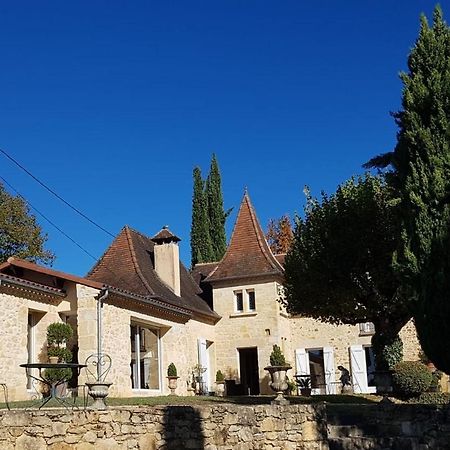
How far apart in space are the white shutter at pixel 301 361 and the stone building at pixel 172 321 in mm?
43

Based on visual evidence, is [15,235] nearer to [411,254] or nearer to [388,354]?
[388,354]

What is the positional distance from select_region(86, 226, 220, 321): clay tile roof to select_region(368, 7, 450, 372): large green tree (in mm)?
10445

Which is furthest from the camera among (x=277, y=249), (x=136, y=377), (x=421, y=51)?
(x=277, y=249)

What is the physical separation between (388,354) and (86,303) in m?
8.69

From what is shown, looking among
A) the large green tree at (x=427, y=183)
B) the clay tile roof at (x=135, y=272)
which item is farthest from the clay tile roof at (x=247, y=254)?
the large green tree at (x=427, y=183)

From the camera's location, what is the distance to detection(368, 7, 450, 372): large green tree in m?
12.2

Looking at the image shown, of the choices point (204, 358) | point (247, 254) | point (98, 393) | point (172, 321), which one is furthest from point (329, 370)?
point (98, 393)

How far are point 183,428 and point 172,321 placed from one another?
505 inches

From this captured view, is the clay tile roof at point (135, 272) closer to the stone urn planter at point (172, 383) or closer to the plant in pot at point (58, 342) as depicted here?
the stone urn planter at point (172, 383)

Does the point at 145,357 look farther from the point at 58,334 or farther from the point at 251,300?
the point at 251,300

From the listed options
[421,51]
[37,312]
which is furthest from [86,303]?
[421,51]

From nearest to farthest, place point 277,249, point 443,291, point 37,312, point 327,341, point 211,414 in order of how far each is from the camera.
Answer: point 211,414 → point 443,291 → point 37,312 → point 327,341 → point 277,249

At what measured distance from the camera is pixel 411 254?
12766mm

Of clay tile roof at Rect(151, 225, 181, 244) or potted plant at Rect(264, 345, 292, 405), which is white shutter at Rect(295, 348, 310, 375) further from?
potted plant at Rect(264, 345, 292, 405)
